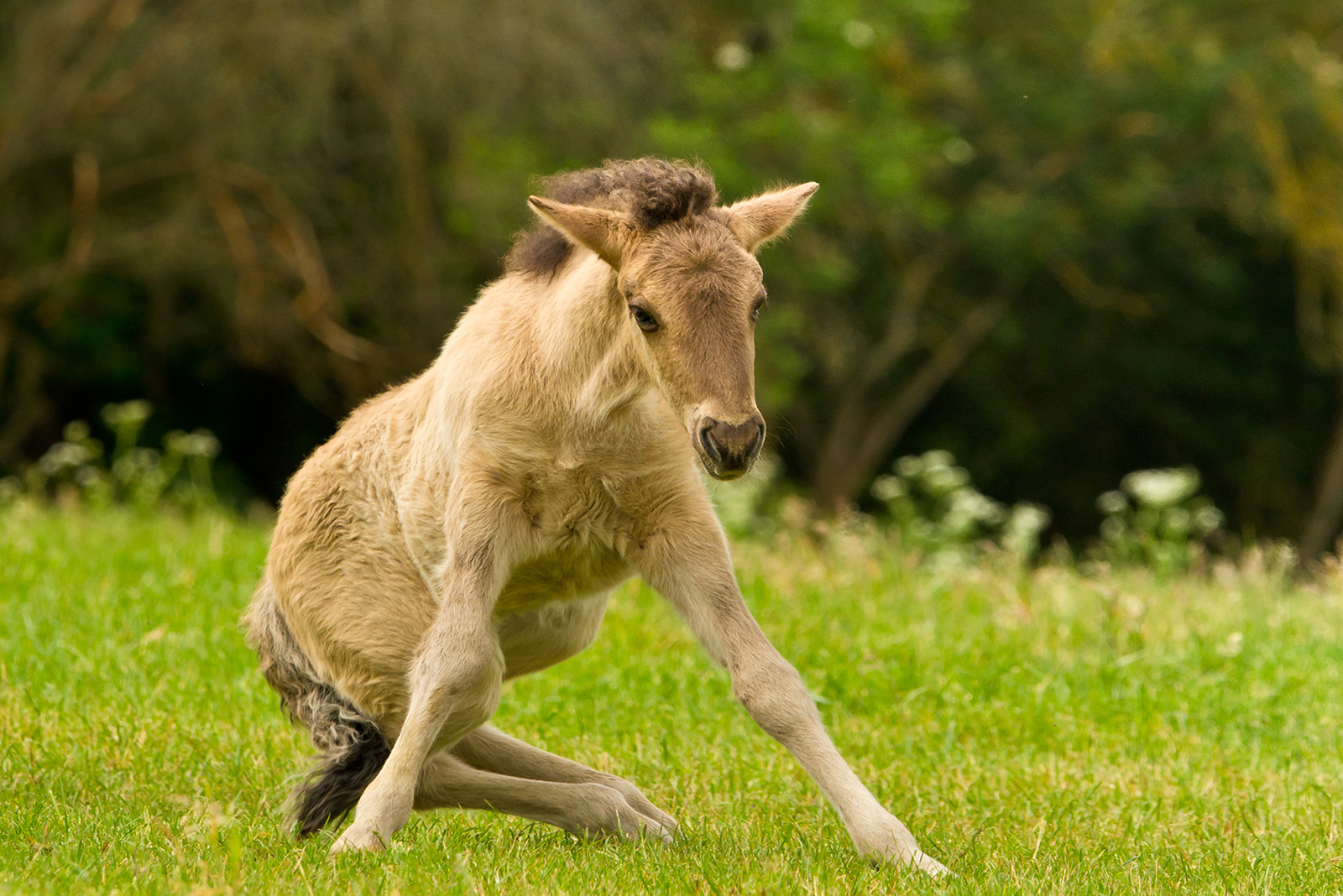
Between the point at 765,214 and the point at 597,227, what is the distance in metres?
0.59

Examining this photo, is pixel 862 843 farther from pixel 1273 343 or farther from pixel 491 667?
pixel 1273 343

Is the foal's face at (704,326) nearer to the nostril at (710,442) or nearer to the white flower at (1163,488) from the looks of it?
the nostril at (710,442)

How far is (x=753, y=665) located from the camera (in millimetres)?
4367

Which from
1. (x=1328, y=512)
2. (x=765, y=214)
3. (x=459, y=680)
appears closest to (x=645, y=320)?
(x=765, y=214)

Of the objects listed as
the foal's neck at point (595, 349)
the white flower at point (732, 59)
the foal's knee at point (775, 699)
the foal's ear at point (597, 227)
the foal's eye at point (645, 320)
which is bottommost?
the foal's knee at point (775, 699)

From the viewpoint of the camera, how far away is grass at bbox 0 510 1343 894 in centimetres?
405

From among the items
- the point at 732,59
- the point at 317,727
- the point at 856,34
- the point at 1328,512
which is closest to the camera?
the point at 317,727

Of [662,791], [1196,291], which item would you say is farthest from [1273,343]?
[662,791]

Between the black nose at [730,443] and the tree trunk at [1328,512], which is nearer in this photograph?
the black nose at [730,443]

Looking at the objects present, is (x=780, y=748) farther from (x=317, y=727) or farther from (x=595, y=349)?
(x=595, y=349)

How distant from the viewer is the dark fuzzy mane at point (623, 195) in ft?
14.2

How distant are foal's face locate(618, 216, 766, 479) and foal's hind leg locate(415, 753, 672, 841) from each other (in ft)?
4.13

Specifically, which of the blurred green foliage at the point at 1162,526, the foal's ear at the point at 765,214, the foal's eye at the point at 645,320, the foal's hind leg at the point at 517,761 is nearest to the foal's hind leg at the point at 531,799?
the foal's hind leg at the point at 517,761

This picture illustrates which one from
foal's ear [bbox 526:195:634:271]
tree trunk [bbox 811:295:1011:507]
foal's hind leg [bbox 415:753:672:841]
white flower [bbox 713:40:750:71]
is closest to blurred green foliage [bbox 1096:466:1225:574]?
foal's hind leg [bbox 415:753:672:841]
